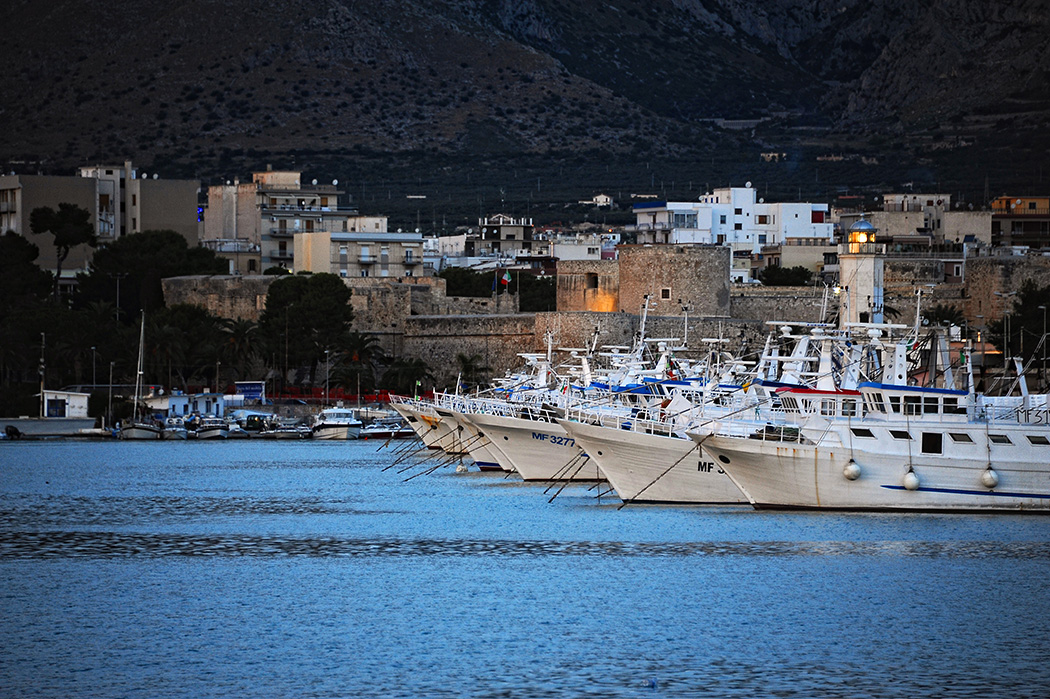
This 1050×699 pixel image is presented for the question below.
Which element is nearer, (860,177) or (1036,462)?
(1036,462)

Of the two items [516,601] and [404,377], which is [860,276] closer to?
[516,601]

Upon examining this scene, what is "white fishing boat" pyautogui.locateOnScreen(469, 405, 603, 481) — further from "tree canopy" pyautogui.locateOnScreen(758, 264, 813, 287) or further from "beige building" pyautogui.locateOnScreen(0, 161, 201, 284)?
"beige building" pyautogui.locateOnScreen(0, 161, 201, 284)

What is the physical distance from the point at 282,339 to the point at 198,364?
355 cm

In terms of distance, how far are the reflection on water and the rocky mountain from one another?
11242 cm

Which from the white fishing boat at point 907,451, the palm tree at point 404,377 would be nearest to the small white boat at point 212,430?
the palm tree at point 404,377

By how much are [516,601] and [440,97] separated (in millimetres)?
138669

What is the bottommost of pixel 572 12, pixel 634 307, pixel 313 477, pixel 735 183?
pixel 313 477

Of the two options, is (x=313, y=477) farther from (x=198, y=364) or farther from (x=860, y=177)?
(x=860, y=177)

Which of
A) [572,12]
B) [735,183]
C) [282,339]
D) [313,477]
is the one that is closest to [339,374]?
[282,339]

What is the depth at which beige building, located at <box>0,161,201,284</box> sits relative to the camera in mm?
100250

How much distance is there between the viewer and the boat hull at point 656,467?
37.4 metres

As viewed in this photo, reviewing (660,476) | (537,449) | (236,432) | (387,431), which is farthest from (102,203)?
(660,476)

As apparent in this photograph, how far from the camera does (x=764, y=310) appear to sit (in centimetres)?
8094

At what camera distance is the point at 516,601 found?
94.5 ft
